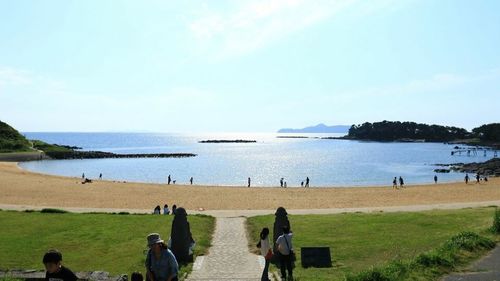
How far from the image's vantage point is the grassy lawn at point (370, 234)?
47.7 feet

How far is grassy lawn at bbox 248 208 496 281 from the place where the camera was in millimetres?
14531

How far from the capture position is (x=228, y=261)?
51.5 feet

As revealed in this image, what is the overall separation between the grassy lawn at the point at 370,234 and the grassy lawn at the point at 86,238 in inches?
162

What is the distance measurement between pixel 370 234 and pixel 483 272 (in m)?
7.82

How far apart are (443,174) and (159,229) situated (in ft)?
233

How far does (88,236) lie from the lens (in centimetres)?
1944

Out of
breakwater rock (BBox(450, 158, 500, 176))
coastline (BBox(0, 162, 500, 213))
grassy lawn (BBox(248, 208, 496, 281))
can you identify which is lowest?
coastline (BBox(0, 162, 500, 213))

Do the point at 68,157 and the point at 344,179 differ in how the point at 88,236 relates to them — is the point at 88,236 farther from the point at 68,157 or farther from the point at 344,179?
the point at 68,157

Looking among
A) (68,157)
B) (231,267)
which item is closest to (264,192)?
(231,267)

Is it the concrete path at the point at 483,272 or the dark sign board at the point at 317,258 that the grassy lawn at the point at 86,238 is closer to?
the dark sign board at the point at 317,258

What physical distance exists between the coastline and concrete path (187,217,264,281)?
15108 mm

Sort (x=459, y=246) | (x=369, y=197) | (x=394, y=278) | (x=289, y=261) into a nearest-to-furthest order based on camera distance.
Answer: (x=394, y=278)
(x=289, y=261)
(x=459, y=246)
(x=369, y=197)

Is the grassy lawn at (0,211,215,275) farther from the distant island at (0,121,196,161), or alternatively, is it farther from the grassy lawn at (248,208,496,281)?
the distant island at (0,121,196,161)

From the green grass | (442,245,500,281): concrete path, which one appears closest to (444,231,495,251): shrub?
the green grass
